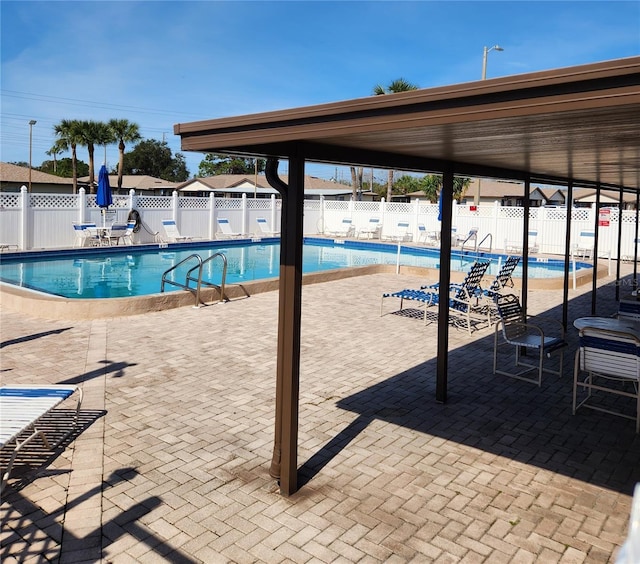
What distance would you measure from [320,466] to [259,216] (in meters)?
23.0

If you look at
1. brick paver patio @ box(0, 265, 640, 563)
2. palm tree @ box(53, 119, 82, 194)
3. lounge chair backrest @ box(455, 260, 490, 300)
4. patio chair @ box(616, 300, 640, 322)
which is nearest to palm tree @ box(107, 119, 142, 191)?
palm tree @ box(53, 119, 82, 194)

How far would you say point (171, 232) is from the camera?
860 inches

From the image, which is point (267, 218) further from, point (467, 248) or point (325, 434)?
point (325, 434)

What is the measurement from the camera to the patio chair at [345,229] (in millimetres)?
28000

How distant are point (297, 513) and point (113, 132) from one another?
38.6m

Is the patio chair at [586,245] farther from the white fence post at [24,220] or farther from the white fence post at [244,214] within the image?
the white fence post at [24,220]

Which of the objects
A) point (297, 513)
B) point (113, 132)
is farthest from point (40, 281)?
point (113, 132)

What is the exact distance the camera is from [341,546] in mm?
3217

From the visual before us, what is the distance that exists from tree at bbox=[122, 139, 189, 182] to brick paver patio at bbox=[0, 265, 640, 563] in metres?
65.2

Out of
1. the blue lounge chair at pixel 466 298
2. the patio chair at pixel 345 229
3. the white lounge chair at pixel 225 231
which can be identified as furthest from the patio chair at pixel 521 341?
the patio chair at pixel 345 229

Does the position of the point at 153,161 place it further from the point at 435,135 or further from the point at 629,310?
the point at 435,135

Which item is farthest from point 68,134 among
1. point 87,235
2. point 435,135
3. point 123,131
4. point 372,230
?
point 435,135

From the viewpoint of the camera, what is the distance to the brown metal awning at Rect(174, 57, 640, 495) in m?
2.21

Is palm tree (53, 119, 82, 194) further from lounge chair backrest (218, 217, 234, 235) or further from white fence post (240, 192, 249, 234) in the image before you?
lounge chair backrest (218, 217, 234, 235)
